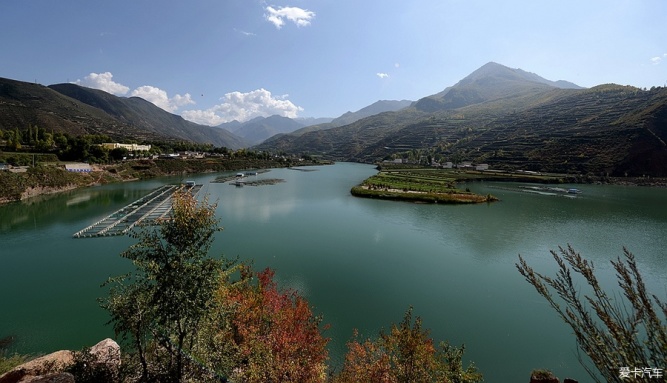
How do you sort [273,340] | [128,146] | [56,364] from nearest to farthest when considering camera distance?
[56,364] < [273,340] < [128,146]

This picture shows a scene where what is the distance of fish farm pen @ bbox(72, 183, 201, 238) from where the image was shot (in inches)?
1682

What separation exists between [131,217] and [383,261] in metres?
42.0

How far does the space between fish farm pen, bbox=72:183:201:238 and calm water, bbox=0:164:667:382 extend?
2069 mm

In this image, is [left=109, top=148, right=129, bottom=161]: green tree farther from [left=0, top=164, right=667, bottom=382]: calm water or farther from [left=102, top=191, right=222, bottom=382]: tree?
[left=102, top=191, right=222, bottom=382]: tree

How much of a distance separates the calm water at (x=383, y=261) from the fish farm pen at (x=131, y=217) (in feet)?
6.79

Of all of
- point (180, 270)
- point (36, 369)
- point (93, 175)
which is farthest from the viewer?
point (93, 175)

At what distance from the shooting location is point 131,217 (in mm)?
51469

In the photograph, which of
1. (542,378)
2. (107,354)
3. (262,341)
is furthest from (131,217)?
(542,378)

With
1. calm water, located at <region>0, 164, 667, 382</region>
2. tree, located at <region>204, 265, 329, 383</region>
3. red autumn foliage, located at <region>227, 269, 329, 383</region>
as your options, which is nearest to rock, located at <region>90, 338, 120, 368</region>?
tree, located at <region>204, 265, 329, 383</region>

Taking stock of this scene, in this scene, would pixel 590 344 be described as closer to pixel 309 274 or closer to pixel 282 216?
pixel 309 274

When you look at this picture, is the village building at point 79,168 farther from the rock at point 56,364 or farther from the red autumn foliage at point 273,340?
the red autumn foliage at point 273,340

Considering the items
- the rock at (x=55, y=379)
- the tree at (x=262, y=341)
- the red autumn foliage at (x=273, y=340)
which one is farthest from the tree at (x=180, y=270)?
the red autumn foliage at (x=273, y=340)

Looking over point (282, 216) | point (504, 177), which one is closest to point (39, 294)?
point (282, 216)

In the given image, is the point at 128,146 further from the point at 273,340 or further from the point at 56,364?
the point at 273,340
